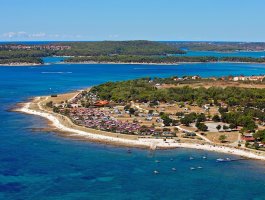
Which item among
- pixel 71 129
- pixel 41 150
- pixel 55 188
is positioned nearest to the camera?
pixel 55 188

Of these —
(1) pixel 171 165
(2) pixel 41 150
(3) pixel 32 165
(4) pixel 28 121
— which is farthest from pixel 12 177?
(4) pixel 28 121

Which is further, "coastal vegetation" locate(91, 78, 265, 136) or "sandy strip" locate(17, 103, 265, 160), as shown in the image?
"coastal vegetation" locate(91, 78, 265, 136)

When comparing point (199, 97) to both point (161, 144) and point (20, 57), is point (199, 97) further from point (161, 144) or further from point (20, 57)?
point (20, 57)

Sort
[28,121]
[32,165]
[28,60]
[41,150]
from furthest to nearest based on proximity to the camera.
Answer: [28,60] → [28,121] → [41,150] → [32,165]

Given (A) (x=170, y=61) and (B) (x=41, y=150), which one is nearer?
(B) (x=41, y=150)

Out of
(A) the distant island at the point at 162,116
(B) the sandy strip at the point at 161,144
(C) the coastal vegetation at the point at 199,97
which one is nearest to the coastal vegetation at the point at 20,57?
(A) the distant island at the point at 162,116

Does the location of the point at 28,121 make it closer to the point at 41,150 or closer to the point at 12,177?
the point at 41,150

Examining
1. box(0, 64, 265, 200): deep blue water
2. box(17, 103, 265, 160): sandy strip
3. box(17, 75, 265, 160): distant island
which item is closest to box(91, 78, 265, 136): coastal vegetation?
box(17, 75, 265, 160): distant island

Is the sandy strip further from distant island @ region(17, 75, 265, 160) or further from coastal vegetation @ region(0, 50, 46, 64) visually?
coastal vegetation @ region(0, 50, 46, 64)

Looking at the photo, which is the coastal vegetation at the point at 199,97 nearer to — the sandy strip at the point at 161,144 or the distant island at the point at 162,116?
the distant island at the point at 162,116
